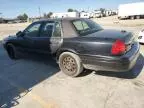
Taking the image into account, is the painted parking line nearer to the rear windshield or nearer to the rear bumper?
the rear bumper

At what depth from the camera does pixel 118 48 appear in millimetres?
4746

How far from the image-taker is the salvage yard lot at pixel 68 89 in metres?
4.24

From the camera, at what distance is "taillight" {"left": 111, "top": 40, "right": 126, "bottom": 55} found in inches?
187

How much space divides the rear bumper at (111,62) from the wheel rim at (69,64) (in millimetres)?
362

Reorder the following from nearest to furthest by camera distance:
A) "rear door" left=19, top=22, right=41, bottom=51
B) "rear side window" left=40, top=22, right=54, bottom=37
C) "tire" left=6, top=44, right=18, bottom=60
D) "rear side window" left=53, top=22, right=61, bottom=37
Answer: "rear side window" left=53, top=22, right=61, bottom=37 → "rear side window" left=40, top=22, right=54, bottom=37 → "rear door" left=19, top=22, right=41, bottom=51 → "tire" left=6, top=44, right=18, bottom=60

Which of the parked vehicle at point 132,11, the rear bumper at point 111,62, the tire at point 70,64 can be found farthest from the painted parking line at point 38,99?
A: the parked vehicle at point 132,11

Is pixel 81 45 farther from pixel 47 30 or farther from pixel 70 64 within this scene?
pixel 47 30

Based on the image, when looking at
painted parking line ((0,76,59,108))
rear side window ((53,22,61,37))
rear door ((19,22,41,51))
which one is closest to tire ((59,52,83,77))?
rear side window ((53,22,61,37))

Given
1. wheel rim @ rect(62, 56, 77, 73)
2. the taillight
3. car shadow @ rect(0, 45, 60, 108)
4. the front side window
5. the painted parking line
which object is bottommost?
the painted parking line

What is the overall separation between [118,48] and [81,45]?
3.24 ft

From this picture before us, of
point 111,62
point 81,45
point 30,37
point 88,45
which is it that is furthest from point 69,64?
point 30,37

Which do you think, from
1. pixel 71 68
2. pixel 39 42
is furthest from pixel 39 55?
pixel 71 68

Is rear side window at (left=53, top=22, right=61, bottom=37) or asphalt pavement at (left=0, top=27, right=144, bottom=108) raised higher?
rear side window at (left=53, top=22, right=61, bottom=37)

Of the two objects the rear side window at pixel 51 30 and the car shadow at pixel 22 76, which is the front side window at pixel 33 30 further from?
the car shadow at pixel 22 76
